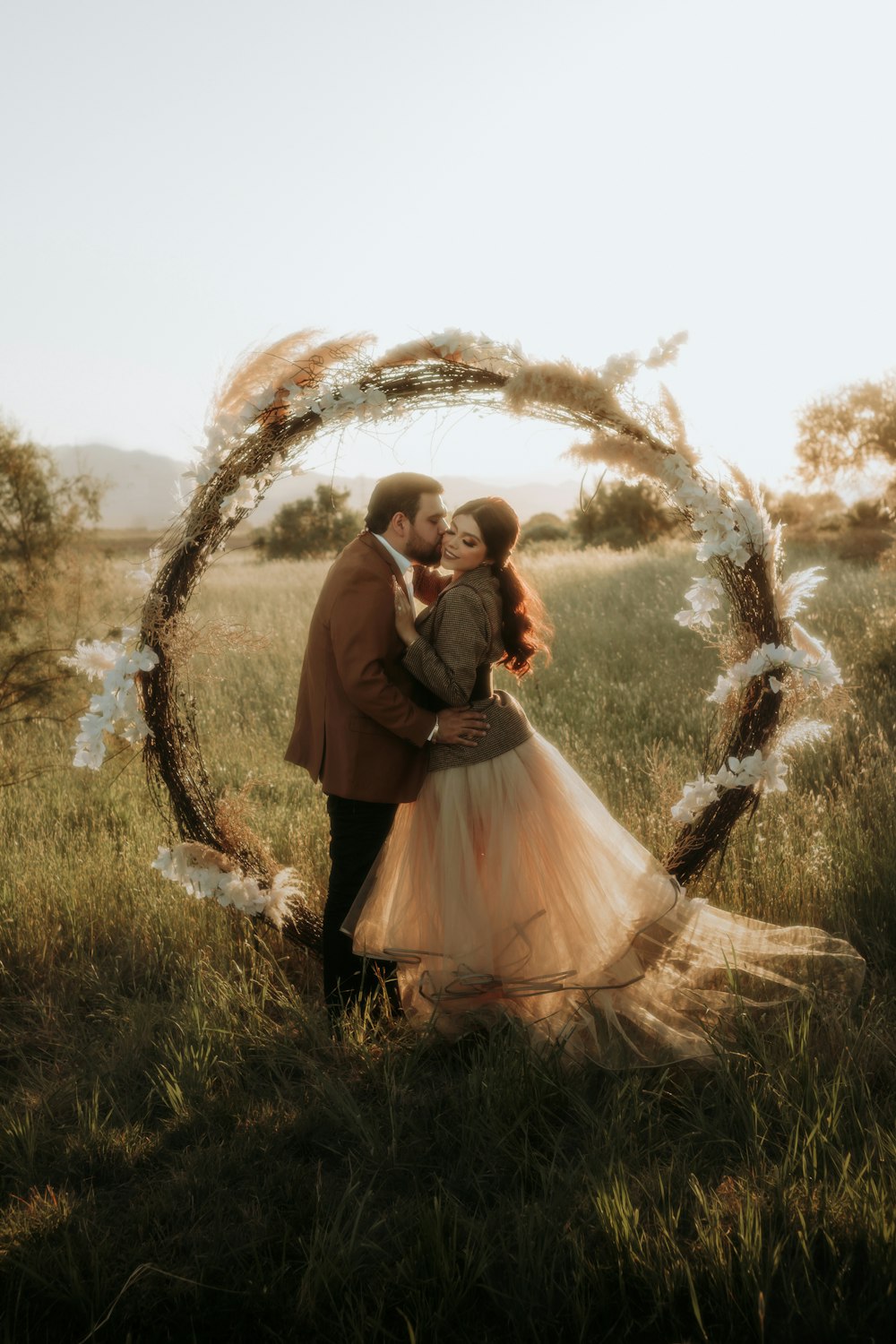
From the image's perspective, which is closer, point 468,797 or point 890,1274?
point 890,1274

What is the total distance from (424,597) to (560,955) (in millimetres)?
1757

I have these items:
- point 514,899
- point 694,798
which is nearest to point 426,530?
point 514,899

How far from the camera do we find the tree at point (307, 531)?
32281 millimetres

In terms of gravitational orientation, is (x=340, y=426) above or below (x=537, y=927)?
above

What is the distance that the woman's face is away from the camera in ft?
13.3

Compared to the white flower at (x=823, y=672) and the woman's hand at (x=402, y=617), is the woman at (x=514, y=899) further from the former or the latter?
the white flower at (x=823, y=672)

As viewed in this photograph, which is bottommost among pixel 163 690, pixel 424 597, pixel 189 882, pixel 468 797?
pixel 189 882

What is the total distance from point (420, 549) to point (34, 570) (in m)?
6.38

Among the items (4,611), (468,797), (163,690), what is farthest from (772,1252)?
(4,611)

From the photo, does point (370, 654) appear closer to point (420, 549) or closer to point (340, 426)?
point (420, 549)

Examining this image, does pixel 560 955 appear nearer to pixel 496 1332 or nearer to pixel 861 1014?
pixel 861 1014

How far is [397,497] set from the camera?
163 inches

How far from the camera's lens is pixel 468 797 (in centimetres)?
422

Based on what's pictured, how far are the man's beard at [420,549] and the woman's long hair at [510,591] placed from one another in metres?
0.19
